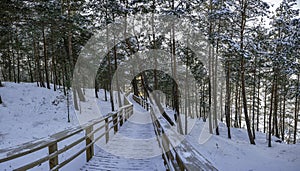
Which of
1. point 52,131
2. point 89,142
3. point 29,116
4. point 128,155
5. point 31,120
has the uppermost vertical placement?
point 89,142

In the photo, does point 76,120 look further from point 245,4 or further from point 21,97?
point 245,4

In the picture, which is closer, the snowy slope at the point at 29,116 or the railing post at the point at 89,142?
the railing post at the point at 89,142

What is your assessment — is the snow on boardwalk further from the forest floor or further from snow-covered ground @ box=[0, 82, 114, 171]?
the forest floor

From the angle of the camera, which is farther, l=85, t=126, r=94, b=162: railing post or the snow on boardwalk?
l=85, t=126, r=94, b=162: railing post

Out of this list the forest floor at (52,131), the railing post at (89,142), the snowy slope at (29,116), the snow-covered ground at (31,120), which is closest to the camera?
the railing post at (89,142)

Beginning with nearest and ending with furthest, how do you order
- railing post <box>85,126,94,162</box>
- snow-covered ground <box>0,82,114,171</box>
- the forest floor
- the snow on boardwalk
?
the snow on boardwalk → railing post <box>85,126,94,162</box> → snow-covered ground <box>0,82,114,171</box> → the forest floor

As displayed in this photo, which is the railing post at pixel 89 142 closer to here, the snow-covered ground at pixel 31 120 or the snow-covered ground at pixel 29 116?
the snow-covered ground at pixel 31 120

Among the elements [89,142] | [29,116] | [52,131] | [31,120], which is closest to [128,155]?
[89,142]

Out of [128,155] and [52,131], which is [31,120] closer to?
[52,131]

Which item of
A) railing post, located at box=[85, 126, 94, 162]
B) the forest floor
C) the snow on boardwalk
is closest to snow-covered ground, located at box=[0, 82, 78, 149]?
the forest floor

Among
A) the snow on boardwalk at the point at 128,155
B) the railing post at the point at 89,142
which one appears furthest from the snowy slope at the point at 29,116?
the railing post at the point at 89,142

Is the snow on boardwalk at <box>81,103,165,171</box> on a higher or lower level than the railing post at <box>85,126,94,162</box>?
lower

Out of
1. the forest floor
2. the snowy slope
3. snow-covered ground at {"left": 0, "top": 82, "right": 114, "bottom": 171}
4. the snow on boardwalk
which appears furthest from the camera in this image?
the forest floor

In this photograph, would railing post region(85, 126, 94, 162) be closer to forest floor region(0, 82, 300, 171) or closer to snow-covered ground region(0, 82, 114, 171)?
snow-covered ground region(0, 82, 114, 171)
